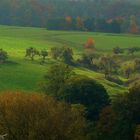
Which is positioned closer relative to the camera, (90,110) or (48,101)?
(48,101)

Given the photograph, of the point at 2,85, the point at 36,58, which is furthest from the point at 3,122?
the point at 36,58

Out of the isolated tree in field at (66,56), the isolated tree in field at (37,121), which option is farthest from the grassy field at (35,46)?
the isolated tree in field at (37,121)

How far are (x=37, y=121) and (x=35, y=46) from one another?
292 feet

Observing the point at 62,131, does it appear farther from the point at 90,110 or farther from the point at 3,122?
the point at 90,110

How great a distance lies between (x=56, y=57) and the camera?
128125 mm

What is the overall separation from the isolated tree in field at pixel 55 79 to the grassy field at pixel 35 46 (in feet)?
22.7

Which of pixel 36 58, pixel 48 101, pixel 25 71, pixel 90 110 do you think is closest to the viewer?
pixel 48 101

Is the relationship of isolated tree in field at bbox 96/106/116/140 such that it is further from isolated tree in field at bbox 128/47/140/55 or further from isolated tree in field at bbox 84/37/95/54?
isolated tree in field at bbox 128/47/140/55

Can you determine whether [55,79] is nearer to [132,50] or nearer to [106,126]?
[106,126]

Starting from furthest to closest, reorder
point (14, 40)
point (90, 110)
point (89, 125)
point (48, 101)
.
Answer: point (14, 40) → point (90, 110) → point (89, 125) → point (48, 101)

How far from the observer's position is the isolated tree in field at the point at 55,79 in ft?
271

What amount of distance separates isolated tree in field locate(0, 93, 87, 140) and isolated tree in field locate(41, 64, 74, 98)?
21.9m

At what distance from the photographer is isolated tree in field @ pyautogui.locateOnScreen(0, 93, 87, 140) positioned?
55.6 metres

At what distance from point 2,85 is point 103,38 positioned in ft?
292
